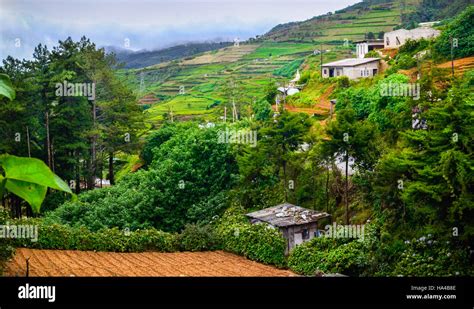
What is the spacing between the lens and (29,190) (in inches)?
23.6

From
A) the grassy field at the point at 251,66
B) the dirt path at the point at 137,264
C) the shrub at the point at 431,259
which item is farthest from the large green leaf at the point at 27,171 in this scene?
the grassy field at the point at 251,66

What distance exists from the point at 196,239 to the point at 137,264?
1788 millimetres

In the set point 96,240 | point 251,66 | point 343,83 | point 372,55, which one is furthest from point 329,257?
point 251,66

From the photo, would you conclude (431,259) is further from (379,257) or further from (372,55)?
(372,55)

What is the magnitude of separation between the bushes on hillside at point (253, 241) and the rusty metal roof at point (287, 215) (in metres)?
0.15

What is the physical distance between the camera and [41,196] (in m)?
0.60

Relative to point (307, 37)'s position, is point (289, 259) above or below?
below

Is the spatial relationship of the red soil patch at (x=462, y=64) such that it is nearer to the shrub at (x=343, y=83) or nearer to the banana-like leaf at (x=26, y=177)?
the shrub at (x=343, y=83)

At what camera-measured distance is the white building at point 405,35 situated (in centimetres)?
1900

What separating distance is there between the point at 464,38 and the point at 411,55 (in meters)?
2.47

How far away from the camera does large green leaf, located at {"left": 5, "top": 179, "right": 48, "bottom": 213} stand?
60cm

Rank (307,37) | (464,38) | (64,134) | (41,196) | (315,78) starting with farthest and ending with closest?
(307,37) < (315,78) < (464,38) < (64,134) < (41,196)
